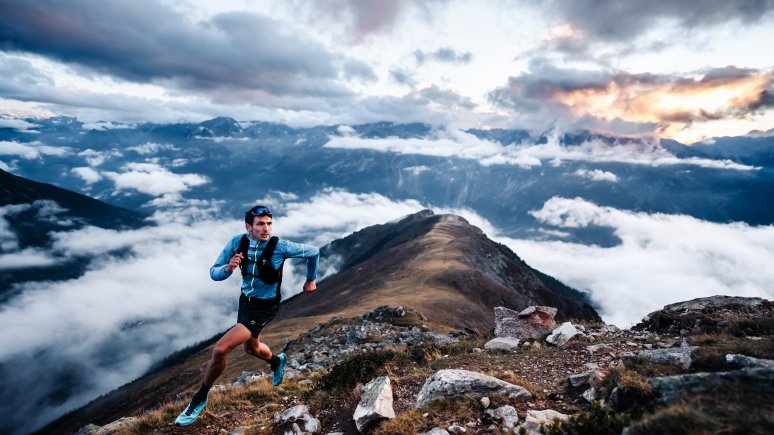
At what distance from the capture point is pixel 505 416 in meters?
7.20

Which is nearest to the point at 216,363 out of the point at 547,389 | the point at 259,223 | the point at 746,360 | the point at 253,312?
the point at 253,312

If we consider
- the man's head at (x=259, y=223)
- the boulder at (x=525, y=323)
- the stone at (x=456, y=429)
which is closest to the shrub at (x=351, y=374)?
the stone at (x=456, y=429)

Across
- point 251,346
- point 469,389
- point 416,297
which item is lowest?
point 416,297

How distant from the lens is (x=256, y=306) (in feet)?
28.2

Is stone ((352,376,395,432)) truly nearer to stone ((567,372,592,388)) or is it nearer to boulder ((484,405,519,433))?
boulder ((484,405,519,433))

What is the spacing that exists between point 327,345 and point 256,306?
1999 centimetres

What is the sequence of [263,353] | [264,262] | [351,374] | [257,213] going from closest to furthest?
[264,262], [257,213], [263,353], [351,374]

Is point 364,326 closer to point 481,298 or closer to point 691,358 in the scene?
point 691,358

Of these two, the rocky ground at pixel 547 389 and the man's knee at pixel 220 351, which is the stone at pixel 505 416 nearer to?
the rocky ground at pixel 547 389

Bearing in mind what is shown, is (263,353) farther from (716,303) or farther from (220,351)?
(716,303)

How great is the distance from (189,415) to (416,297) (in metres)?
67.1

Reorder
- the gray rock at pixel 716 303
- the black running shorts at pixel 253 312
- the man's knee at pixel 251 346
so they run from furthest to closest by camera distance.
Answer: the gray rock at pixel 716 303
the man's knee at pixel 251 346
the black running shorts at pixel 253 312

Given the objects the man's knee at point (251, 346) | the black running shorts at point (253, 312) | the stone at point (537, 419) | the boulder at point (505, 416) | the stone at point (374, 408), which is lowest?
the stone at point (374, 408)

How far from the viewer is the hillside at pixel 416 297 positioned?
64.2m
